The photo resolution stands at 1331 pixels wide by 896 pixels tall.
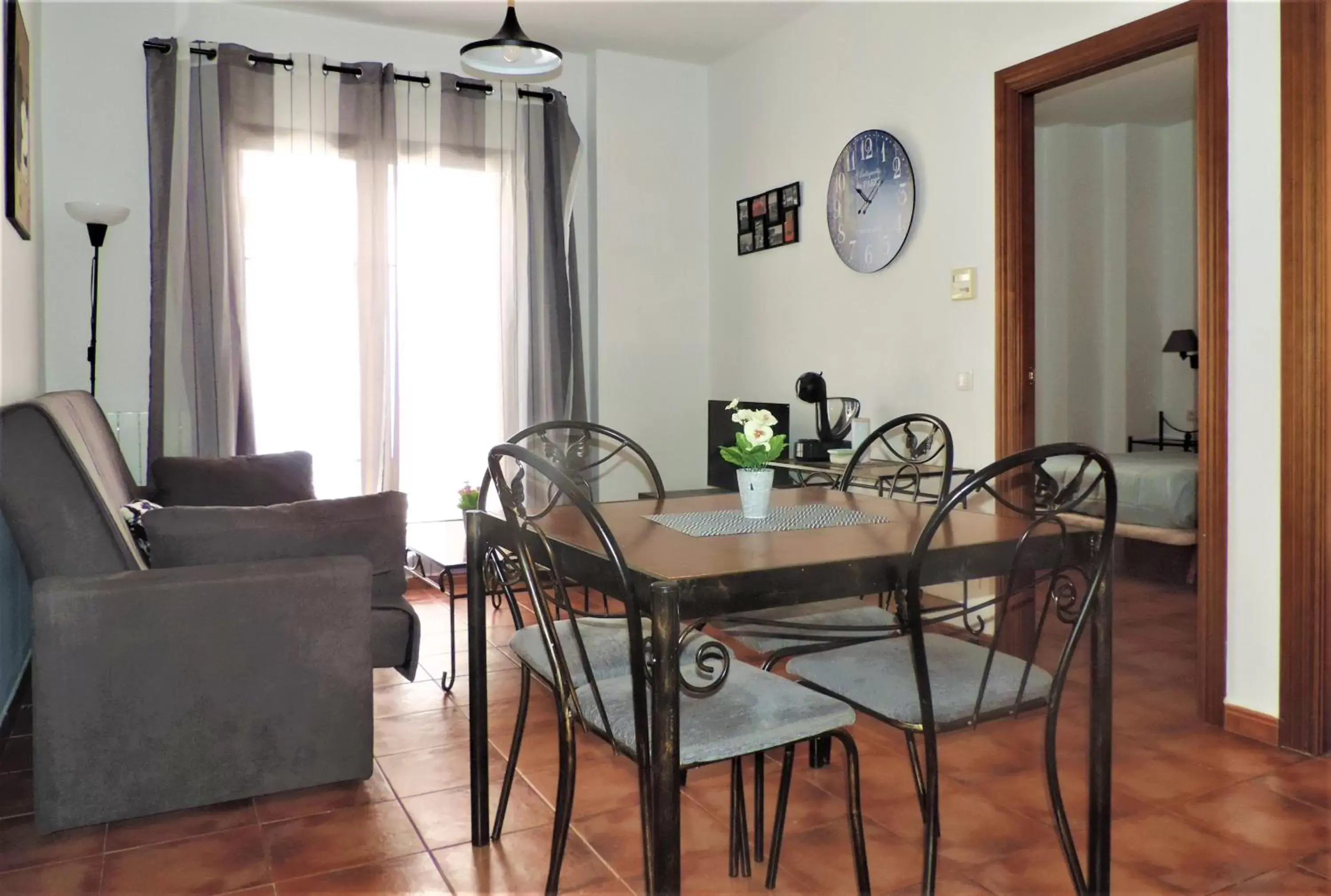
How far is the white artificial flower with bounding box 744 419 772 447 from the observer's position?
2154 millimetres

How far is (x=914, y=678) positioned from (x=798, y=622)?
37cm

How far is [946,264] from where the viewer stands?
13.1ft

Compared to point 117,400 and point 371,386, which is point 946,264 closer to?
point 371,386

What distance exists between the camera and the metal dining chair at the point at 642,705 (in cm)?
162

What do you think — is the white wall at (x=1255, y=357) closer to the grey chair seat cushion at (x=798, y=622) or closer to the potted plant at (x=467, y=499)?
the grey chair seat cushion at (x=798, y=622)

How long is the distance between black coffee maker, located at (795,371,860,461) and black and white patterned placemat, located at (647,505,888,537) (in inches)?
80.1

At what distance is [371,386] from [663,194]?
1.91 meters

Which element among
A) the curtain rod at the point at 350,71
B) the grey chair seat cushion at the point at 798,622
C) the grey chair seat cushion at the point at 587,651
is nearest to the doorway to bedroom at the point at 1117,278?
the curtain rod at the point at 350,71

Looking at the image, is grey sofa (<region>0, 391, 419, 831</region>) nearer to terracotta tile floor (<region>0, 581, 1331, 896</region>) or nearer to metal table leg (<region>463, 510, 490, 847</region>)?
terracotta tile floor (<region>0, 581, 1331, 896</region>)

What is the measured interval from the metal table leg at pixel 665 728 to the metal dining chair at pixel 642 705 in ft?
0.13

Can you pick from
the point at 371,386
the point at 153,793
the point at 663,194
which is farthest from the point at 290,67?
the point at 153,793

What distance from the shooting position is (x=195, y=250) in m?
4.59

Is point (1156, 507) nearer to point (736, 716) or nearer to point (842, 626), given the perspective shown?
point (842, 626)

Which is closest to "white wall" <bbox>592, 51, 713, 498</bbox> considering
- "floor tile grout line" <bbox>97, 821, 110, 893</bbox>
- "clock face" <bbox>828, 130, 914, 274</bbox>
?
"clock face" <bbox>828, 130, 914, 274</bbox>
